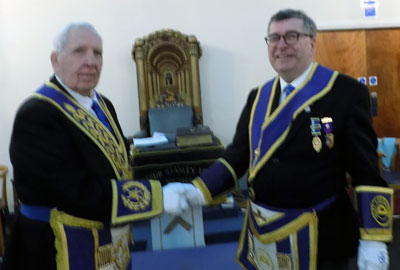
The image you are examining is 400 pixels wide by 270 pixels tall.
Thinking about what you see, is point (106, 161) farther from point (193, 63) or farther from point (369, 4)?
point (369, 4)

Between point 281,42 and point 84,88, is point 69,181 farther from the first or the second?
point 281,42

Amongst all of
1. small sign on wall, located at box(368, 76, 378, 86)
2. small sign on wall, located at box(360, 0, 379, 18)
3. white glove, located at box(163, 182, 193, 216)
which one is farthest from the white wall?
white glove, located at box(163, 182, 193, 216)

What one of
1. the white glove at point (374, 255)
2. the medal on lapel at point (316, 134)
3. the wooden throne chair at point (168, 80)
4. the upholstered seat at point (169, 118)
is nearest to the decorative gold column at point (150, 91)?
the wooden throne chair at point (168, 80)

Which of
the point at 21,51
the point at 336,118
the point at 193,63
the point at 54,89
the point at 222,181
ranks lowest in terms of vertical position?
the point at 222,181

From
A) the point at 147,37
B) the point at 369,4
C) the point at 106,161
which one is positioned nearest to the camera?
the point at 106,161

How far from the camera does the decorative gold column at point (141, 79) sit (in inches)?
183

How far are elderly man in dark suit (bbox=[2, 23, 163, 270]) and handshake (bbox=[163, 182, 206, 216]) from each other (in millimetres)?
48

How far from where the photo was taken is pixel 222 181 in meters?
1.71

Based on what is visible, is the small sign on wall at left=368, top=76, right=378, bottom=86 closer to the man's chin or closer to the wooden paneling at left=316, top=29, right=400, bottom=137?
the wooden paneling at left=316, top=29, right=400, bottom=137

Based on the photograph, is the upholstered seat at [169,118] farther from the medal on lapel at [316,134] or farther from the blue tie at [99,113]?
the medal on lapel at [316,134]

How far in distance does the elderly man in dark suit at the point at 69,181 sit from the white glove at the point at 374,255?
778 millimetres

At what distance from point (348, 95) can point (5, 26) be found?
468cm

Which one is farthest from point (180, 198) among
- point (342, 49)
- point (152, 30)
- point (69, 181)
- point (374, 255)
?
Answer: point (342, 49)

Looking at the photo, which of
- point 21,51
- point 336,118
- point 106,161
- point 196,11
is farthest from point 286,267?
point 21,51
